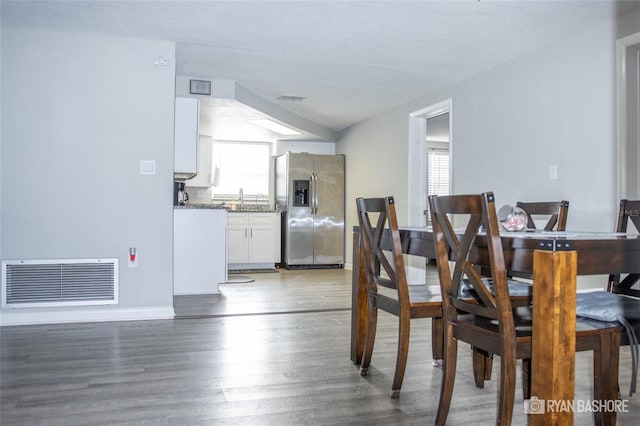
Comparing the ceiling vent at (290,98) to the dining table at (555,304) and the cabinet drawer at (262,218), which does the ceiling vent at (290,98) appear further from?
the dining table at (555,304)

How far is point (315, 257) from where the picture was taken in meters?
8.25

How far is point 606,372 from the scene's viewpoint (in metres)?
1.94

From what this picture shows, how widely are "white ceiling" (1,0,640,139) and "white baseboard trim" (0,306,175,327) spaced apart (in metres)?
2.16

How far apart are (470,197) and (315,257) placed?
6.44 m

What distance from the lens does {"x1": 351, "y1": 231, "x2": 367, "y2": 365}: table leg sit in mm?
2967

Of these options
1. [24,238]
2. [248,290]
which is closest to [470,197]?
[24,238]

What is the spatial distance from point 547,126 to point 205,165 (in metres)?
4.94

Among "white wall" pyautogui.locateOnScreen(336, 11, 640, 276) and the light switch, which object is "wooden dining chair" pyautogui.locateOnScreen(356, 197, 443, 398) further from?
the light switch

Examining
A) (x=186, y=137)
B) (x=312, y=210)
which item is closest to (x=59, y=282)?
(x=186, y=137)

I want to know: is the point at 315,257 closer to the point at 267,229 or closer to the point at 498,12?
the point at 267,229

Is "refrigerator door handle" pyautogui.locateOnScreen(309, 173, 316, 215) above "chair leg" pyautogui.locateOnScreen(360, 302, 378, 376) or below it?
above

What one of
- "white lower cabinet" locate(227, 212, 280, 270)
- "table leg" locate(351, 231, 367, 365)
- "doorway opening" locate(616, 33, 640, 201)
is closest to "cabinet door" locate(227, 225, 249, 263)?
"white lower cabinet" locate(227, 212, 280, 270)

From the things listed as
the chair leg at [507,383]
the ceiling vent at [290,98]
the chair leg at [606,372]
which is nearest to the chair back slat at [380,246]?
the chair leg at [507,383]

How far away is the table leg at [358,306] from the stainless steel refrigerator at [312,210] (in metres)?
5.15
